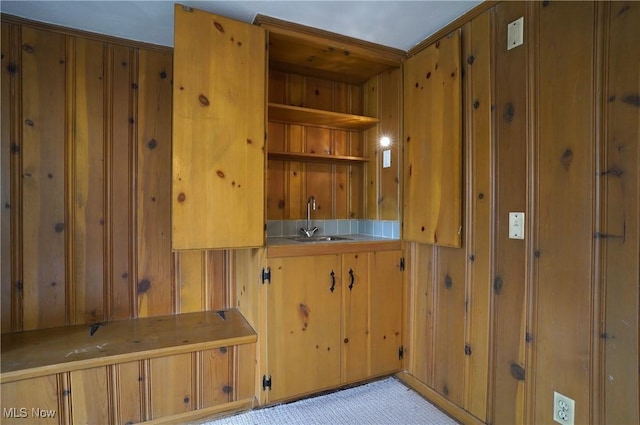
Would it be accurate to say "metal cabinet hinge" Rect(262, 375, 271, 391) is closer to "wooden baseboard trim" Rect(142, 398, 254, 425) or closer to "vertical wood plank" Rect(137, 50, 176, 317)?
"wooden baseboard trim" Rect(142, 398, 254, 425)

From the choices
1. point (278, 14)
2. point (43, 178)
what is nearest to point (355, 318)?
point (278, 14)

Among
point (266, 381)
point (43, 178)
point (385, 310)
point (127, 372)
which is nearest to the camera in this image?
point (127, 372)

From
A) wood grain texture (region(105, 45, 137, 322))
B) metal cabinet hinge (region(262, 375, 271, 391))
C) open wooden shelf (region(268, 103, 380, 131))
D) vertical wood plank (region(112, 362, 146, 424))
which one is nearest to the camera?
vertical wood plank (region(112, 362, 146, 424))

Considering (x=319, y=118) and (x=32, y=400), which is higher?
(x=319, y=118)

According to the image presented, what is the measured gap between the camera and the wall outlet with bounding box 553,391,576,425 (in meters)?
1.37

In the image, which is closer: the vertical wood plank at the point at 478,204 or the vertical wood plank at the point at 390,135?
the vertical wood plank at the point at 478,204

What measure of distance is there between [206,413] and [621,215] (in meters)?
2.19

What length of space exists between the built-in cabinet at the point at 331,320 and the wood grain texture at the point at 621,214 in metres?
1.17

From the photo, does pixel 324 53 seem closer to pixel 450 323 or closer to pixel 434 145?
pixel 434 145

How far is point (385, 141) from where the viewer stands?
2496mm

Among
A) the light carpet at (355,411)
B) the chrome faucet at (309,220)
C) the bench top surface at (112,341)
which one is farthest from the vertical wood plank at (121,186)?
the chrome faucet at (309,220)

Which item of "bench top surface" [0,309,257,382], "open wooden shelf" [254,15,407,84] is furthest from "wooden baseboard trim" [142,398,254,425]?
"open wooden shelf" [254,15,407,84]

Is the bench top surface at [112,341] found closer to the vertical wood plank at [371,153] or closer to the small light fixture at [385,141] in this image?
the vertical wood plank at [371,153]

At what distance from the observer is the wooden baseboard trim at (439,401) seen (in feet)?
5.95
